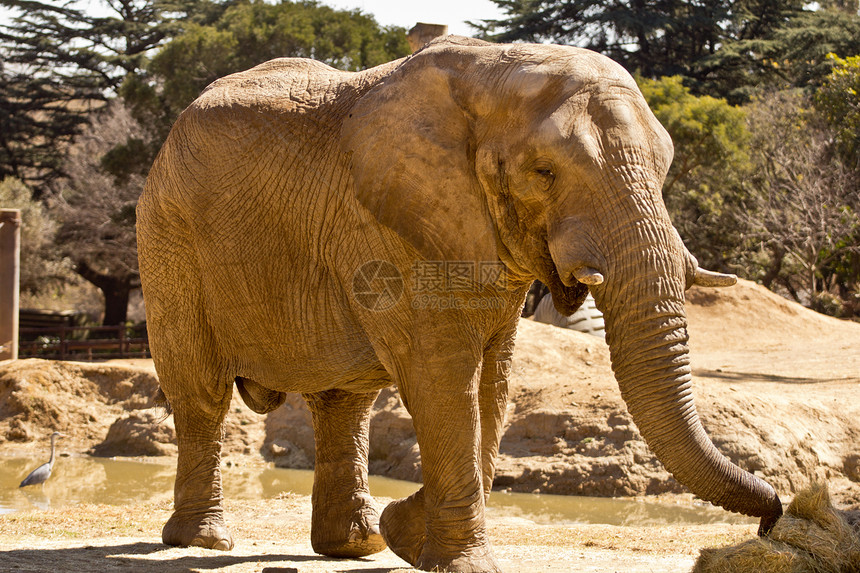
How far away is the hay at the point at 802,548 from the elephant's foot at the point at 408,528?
1528 mm

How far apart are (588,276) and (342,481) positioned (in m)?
3.11

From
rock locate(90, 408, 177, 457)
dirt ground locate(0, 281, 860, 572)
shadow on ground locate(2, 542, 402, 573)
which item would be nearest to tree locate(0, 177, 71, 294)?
dirt ground locate(0, 281, 860, 572)

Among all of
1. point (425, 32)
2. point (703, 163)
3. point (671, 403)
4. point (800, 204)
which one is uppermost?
point (703, 163)

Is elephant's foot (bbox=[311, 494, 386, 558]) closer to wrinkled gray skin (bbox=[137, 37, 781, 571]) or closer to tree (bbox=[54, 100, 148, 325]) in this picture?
wrinkled gray skin (bbox=[137, 37, 781, 571])

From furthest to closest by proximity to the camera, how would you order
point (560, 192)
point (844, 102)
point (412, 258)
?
1. point (844, 102)
2. point (412, 258)
3. point (560, 192)

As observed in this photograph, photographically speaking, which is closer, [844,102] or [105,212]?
[844,102]

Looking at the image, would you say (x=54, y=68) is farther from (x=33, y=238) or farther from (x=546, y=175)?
(x=546, y=175)

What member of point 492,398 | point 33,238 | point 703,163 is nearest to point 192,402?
point 492,398

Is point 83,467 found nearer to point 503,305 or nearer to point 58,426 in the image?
point 58,426

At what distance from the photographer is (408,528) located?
5.57m

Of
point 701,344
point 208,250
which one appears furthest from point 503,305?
point 701,344

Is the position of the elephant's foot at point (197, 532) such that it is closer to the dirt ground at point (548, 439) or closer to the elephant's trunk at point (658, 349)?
the dirt ground at point (548, 439)

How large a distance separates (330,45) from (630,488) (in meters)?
22.3

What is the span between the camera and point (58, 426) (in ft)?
50.9
